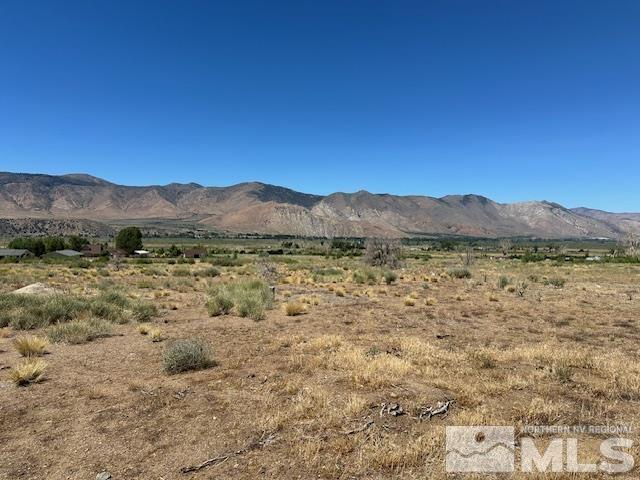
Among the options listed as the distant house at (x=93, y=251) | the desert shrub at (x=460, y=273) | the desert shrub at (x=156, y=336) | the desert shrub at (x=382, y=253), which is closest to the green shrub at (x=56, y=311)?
the desert shrub at (x=156, y=336)

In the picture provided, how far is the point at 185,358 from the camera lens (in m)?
10.1

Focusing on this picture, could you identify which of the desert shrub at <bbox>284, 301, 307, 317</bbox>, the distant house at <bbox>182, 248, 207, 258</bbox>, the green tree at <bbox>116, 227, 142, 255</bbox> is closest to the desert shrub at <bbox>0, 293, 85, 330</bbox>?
the desert shrub at <bbox>284, 301, 307, 317</bbox>

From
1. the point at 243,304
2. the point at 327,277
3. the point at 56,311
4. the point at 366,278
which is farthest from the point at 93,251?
the point at 243,304

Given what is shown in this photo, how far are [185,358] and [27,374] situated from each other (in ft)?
10.4

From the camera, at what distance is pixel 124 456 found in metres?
6.06

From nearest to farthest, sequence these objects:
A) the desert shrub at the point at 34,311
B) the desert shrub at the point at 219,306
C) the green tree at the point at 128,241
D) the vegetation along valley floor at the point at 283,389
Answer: the vegetation along valley floor at the point at 283,389, the desert shrub at the point at 34,311, the desert shrub at the point at 219,306, the green tree at the point at 128,241

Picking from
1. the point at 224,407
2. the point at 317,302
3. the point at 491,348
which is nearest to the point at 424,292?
the point at 317,302

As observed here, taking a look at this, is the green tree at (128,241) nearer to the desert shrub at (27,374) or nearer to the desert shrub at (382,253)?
the desert shrub at (382,253)

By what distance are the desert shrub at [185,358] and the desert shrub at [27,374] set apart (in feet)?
8.41

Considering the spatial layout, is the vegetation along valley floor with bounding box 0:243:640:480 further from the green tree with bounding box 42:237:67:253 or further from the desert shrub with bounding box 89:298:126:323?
the green tree with bounding box 42:237:67:253

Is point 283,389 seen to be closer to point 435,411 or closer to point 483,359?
point 435,411

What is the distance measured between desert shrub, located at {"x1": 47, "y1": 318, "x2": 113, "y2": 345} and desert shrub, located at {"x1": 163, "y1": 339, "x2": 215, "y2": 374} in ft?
15.3

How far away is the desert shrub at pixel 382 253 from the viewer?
5473cm

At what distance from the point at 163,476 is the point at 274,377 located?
3970 mm
